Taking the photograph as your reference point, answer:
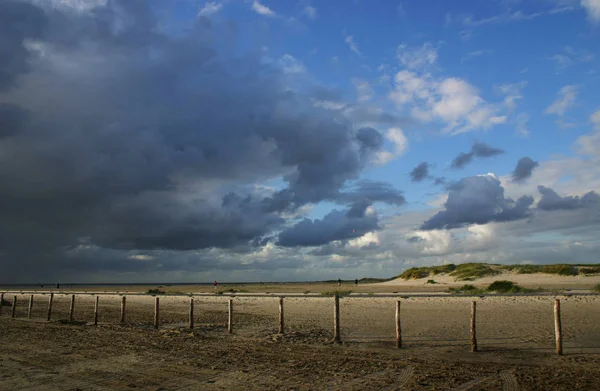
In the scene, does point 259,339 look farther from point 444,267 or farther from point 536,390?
point 444,267

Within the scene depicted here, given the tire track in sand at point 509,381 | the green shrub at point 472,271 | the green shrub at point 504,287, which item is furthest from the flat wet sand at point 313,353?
the green shrub at point 472,271

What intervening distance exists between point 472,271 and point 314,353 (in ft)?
197

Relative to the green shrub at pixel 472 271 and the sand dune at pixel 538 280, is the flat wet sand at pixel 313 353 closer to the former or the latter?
the sand dune at pixel 538 280

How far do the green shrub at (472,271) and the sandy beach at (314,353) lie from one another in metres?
38.2

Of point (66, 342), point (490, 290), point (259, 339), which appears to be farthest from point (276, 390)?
point (490, 290)

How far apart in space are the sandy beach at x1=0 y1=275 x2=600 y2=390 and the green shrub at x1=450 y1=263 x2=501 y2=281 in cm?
3816

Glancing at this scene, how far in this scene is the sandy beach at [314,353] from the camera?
13.0m

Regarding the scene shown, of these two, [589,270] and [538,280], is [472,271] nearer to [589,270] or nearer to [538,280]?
[538,280]

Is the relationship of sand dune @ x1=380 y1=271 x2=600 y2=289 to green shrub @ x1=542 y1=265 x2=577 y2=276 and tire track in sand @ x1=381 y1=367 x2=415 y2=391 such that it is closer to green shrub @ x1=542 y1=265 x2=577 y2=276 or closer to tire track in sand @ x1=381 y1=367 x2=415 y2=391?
green shrub @ x1=542 y1=265 x2=577 y2=276

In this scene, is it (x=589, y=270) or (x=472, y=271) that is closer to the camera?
(x=589, y=270)

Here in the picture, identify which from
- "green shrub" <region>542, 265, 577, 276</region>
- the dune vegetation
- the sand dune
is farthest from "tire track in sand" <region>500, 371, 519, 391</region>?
"green shrub" <region>542, 265, 577, 276</region>

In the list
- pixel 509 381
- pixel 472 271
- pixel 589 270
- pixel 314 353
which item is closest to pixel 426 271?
pixel 472 271

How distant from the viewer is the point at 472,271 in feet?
233

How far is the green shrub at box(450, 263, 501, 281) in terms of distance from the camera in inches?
2716
